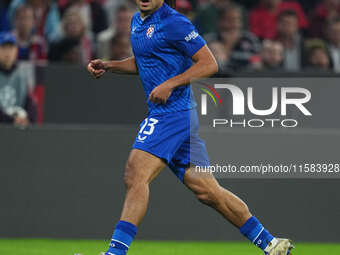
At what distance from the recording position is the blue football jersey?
18.7ft

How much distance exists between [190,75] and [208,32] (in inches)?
229

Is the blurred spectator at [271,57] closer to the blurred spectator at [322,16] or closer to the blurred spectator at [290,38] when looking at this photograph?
the blurred spectator at [290,38]

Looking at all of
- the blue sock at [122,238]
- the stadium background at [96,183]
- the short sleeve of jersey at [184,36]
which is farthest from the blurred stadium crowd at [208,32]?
the blue sock at [122,238]

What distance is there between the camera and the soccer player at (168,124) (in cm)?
568

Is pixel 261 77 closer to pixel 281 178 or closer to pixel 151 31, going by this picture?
pixel 281 178

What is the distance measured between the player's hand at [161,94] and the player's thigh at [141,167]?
0.39 meters

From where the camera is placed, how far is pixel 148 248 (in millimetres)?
7660

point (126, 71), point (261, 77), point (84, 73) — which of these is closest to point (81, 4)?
point (84, 73)

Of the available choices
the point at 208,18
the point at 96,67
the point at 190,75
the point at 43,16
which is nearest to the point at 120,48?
the point at 43,16

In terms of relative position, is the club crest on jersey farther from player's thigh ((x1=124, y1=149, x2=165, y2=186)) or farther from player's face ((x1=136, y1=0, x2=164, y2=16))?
player's thigh ((x1=124, y1=149, x2=165, y2=186))

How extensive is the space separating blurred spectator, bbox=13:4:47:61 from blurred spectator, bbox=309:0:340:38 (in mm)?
3948

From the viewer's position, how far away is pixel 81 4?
1131 cm

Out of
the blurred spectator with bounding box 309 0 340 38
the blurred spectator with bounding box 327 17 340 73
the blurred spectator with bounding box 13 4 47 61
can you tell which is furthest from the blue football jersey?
the blurred spectator with bounding box 309 0 340 38

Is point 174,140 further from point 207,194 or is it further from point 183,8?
point 183,8
